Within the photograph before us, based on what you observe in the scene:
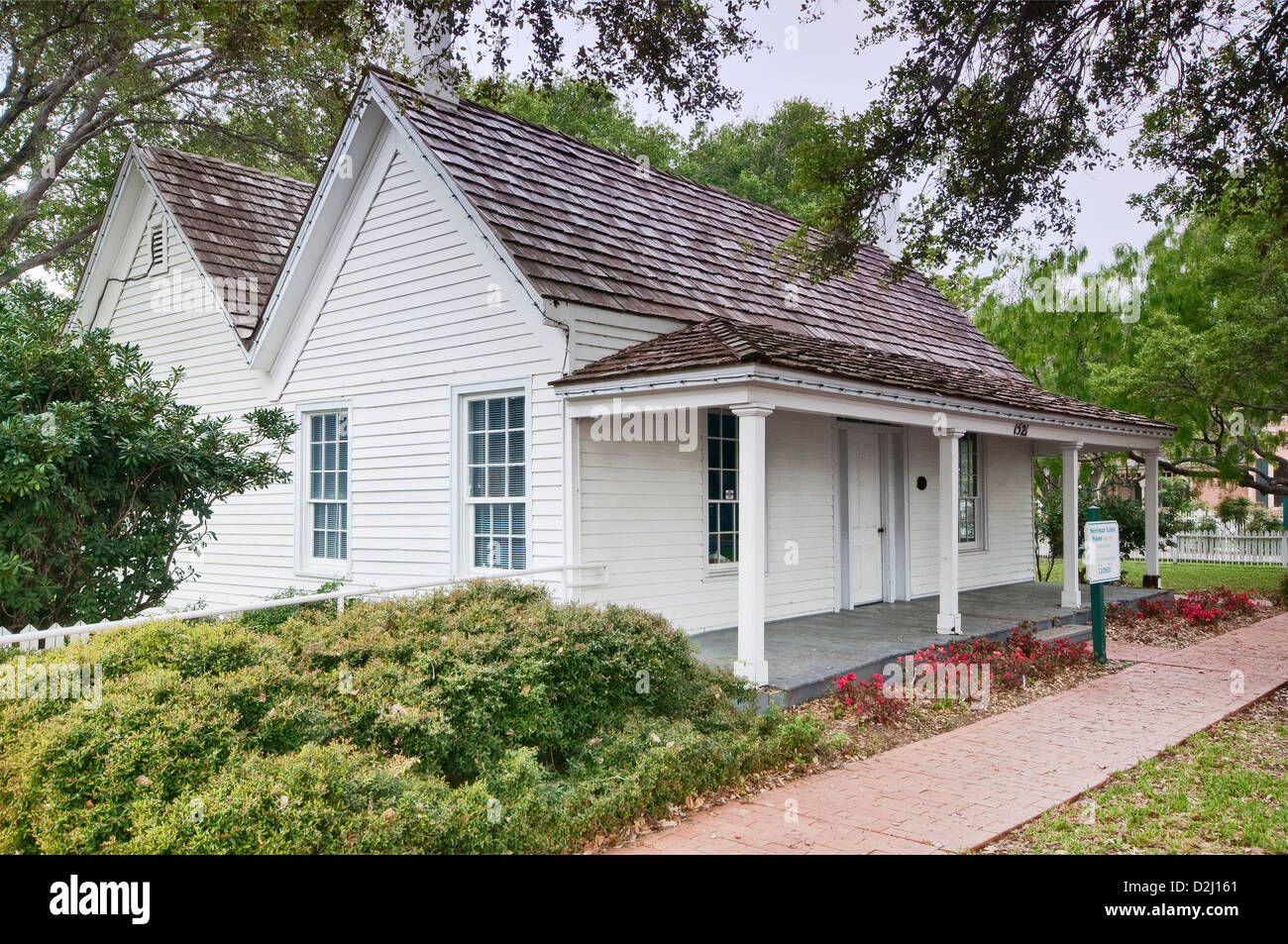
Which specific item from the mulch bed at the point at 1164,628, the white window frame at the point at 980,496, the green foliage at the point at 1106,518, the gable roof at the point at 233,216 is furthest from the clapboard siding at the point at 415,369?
the green foliage at the point at 1106,518

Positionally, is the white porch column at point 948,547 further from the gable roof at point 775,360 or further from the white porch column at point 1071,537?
the white porch column at point 1071,537

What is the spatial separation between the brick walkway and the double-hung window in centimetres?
574

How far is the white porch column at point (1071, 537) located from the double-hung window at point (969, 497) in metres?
2.02

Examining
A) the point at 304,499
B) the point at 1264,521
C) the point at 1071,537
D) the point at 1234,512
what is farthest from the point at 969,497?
the point at 1234,512

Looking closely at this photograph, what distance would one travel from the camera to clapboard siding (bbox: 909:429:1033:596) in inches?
568

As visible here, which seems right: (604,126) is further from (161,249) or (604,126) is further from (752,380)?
(752,380)

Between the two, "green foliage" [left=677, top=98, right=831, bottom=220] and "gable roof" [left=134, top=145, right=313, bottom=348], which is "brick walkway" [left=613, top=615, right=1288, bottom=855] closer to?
"gable roof" [left=134, top=145, right=313, bottom=348]

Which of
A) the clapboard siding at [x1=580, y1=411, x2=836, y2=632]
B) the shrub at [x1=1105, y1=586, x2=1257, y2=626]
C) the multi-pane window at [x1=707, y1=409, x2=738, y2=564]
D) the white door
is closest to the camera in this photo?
the clapboard siding at [x1=580, y1=411, x2=836, y2=632]

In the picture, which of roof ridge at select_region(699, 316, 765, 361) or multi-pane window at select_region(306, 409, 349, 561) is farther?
Answer: multi-pane window at select_region(306, 409, 349, 561)

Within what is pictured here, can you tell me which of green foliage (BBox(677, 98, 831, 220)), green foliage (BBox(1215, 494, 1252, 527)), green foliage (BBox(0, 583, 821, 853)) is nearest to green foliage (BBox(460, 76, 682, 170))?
green foliage (BBox(677, 98, 831, 220))

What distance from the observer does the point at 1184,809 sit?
5883 millimetres
